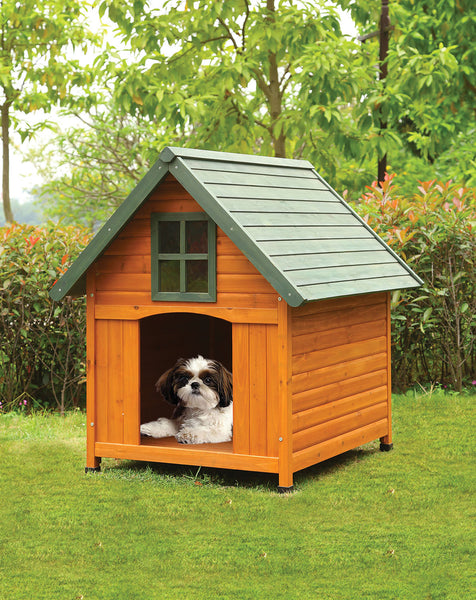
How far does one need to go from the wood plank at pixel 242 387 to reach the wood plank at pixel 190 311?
0.08m

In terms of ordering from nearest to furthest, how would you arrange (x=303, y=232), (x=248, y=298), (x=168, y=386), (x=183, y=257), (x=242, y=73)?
(x=248, y=298)
(x=183, y=257)
(x=303, y=232)
(x=168, y=386)
(x=242, y=73)

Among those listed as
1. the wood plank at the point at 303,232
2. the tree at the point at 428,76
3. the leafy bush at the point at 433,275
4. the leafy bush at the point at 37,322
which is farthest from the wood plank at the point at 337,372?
the tree at the point at 428,76

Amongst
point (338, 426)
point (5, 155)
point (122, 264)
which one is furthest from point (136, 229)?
point (5, 155)

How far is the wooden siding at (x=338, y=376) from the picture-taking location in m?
6.27

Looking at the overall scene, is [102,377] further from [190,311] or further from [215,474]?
[215,474]

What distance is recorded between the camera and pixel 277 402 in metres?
6.12

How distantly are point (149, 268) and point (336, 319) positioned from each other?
4.74 ft

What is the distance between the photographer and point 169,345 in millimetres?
8156

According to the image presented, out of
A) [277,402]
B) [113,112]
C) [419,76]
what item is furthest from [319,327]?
[113,112]

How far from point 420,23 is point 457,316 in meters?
8.98

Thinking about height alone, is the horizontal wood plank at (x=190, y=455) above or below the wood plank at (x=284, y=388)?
below

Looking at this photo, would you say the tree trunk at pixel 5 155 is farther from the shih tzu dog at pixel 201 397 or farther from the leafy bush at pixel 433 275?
the shih tzu dog at pixel 201 397

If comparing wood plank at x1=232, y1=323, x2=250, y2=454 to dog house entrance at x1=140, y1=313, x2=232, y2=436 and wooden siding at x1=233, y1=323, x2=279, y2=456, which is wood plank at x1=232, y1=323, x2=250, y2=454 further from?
dog house entrance at x1=140, y1=313, x2=232, y2=436

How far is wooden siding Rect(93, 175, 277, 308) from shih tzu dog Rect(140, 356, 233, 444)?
29.3 inches
